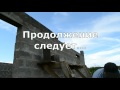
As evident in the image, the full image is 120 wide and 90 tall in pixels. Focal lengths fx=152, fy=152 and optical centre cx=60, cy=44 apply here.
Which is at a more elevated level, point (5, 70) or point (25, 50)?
point (25, 50)

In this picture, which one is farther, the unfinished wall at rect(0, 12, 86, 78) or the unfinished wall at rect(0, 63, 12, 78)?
the unfinished wall at rect(0, 63, 12, 78)

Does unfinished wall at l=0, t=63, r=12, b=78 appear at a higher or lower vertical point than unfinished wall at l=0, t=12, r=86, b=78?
lower

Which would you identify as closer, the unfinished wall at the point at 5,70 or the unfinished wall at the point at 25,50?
the unfinished wall at the point at 25,50

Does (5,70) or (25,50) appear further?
(5,70)

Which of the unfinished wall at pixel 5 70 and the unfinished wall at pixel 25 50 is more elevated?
the unfinished wall at pixel 25 50

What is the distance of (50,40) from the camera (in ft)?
10.5
